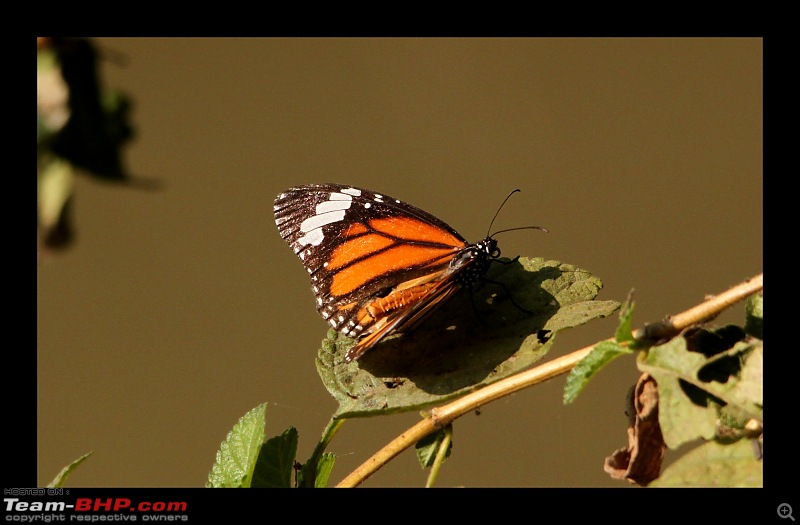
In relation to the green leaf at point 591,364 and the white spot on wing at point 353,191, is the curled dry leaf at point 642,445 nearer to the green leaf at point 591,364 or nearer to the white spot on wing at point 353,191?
the green leaf at point 591,364

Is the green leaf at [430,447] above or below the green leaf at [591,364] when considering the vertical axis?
below

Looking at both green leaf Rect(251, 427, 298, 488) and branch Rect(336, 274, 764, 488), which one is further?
green leaf Rect(251, 427, 298, 488)

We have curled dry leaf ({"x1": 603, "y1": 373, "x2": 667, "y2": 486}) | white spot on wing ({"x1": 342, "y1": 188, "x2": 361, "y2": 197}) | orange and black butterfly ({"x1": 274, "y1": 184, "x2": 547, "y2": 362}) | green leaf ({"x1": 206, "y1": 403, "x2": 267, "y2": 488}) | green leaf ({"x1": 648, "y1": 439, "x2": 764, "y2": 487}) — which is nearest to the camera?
green leaf ({"x1": 648, "y1": 439, "x2": 764, "y2": 487})

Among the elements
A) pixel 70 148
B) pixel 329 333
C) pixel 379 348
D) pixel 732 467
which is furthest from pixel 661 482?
pixel 70 148

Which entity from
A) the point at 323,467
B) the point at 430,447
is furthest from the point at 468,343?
the point at 323,467

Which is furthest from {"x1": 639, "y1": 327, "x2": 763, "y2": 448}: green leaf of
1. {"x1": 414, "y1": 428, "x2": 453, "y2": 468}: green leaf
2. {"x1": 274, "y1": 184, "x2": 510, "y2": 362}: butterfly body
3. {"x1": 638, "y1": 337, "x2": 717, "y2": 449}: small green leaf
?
{"x1": 274, "y1": 184, "x2": 510, "y2": 362}: butterfly body
